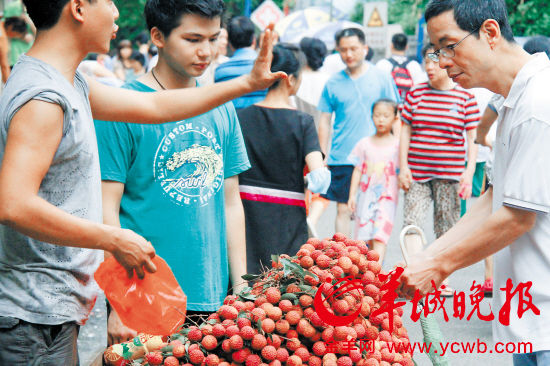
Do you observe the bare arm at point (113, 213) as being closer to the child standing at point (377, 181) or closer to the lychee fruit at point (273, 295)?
the lychee fruit at point (273, 295)

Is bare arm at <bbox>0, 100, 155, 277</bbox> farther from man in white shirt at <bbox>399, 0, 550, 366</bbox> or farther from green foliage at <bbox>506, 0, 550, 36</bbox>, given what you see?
green foliage at <bbox>506, 0, 550, 36</bbox>

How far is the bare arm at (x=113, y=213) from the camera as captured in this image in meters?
2.79

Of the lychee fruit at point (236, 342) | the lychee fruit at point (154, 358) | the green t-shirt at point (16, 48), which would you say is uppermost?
the green t-shirt at point (16, 48)

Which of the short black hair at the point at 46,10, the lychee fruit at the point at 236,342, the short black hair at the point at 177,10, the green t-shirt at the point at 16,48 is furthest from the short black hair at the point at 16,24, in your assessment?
the lychee fruit at the point at 236,342

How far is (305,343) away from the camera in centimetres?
232

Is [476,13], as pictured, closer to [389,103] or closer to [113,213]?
[113,213]

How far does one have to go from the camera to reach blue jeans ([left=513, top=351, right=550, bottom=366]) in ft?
7.89

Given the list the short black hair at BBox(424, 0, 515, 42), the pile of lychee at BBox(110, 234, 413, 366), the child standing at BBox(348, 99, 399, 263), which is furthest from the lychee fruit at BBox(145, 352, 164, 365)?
the child standing at BBox(348, 99, 399, 263)

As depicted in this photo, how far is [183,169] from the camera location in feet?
9.91

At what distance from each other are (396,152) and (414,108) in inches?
17.0

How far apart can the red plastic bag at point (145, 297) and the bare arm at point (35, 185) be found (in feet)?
0.71

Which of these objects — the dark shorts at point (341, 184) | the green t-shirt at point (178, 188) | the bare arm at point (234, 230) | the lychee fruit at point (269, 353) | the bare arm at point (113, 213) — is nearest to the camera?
the lychee fruit at point (269, 353)

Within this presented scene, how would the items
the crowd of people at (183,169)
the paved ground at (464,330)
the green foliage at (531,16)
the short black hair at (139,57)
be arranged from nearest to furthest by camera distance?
the crowd of people at (183,169)
the paved ground at (464,330)
the short black hair at (139,57)
the green foliage at (531,16)

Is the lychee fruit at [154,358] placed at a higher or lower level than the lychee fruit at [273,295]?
lower
